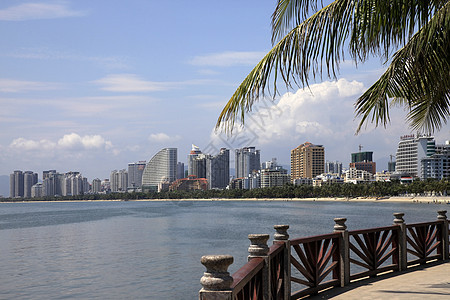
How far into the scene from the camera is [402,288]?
26.1ft

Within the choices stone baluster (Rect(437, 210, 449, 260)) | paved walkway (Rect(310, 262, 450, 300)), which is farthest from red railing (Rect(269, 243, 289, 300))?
stone baluster (Rect(437, 210, 449, 260))

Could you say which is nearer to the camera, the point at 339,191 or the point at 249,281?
the point at 249,281

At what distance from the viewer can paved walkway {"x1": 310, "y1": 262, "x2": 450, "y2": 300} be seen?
24.3 ft

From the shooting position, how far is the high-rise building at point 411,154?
17312 centimetres

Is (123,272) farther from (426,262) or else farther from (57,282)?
(426,262)

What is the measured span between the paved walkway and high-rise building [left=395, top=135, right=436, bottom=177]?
169439 millimetres

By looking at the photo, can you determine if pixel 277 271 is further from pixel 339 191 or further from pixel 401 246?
pixel 339 191

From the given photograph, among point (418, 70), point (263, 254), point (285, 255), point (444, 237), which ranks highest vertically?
point (418, 70)

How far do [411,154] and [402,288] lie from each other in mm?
188258

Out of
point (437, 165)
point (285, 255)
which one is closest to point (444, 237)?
point (285, 255)

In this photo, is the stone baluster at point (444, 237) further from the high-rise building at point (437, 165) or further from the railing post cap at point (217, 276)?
the high-rise building at point (437, 165)

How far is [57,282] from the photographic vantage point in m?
25.6

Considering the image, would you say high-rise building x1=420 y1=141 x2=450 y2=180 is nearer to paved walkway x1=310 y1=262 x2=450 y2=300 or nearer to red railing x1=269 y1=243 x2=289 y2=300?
paved walkway x1=310 y1=262 x2=450 y2=300

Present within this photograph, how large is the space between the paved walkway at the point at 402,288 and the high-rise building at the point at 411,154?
556 ft
